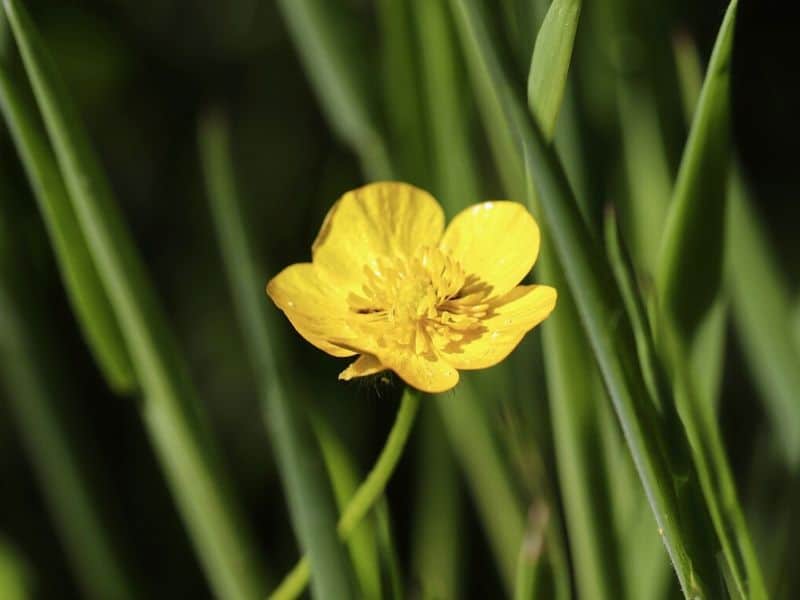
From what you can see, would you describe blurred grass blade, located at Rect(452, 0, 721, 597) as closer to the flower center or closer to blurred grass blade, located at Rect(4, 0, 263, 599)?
the flower center

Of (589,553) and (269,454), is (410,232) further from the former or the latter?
(269,454)

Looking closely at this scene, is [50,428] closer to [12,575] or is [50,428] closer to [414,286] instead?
[12,575]

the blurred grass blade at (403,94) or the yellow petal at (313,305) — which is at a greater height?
the blurred grass blade at (403,94)

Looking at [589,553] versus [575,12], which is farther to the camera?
[589,553]

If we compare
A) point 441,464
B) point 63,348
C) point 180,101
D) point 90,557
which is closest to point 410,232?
point 441,464

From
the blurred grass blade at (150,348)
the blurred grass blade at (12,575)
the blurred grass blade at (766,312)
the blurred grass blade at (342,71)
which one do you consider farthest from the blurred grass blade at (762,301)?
Answer: the blurred grass blade at (12,575)

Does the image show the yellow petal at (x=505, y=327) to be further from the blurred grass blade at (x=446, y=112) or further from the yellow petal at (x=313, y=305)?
the blurred grass blade at (x=446, y=112)
